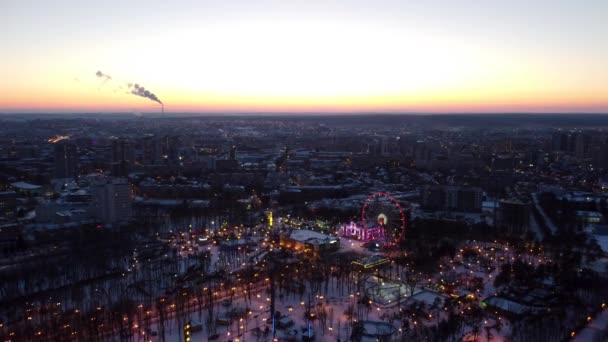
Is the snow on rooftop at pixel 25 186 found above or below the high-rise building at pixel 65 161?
below

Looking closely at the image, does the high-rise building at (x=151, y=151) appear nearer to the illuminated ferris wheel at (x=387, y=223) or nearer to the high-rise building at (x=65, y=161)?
the high-rise building at (x=65, y=161)

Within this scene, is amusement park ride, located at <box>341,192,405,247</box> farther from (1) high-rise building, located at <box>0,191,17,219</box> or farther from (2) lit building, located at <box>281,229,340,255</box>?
(1) high-rise building, located at <box>0,191,17,219</box>

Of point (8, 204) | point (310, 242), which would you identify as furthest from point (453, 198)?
point (8, 204)

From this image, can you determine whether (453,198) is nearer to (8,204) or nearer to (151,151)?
(8,204)

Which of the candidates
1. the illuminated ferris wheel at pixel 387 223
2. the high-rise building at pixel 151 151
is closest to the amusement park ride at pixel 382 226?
the illuminated ferris wheel at pixel 387 223

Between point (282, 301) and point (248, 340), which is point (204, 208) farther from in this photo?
point (248, 340)

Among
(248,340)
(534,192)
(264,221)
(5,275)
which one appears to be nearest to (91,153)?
(264,221)
